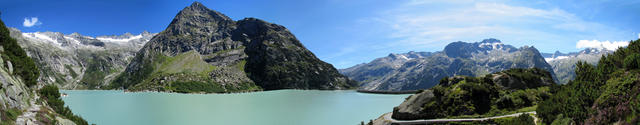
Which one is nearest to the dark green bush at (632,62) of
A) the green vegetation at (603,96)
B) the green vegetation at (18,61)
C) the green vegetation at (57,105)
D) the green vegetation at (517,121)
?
the green vegetation at (603,96)

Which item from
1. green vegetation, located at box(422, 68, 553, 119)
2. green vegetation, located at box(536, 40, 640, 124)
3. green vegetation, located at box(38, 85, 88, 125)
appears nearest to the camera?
green vegetation, located at box(536, 40, 640, 124)

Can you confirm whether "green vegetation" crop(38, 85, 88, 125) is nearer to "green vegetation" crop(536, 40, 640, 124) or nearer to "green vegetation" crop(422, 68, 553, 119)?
"green vegetation" crop(422, 68, 553, 119)

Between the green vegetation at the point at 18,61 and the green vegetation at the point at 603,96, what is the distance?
85272 millimetres

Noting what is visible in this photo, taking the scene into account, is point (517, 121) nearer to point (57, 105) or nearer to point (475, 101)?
point (475, 101)

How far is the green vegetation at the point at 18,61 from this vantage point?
63022mm

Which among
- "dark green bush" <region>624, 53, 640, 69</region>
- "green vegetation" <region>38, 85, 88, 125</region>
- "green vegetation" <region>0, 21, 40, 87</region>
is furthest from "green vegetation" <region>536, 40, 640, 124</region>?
"green vegetation" <region>0, 21, 40, 87</region>

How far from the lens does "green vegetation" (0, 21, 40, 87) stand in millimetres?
63022

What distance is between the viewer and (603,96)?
141 ft

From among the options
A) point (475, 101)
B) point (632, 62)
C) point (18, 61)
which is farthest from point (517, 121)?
point (18, 61)

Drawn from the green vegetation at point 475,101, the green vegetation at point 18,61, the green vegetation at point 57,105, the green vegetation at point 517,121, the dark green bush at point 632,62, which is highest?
the green vegetation at point 18,61

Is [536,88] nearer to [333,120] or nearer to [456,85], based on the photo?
[456,85]

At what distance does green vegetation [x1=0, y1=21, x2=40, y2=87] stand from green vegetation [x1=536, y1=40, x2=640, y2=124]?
85272mm

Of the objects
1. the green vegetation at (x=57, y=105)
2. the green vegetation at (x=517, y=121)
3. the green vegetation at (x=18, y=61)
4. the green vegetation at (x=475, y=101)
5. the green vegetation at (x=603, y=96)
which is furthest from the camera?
the green vegetation at (x=475, y=101)

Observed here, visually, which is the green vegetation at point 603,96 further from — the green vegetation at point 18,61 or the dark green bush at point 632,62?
the green vegetation at point 18,61
